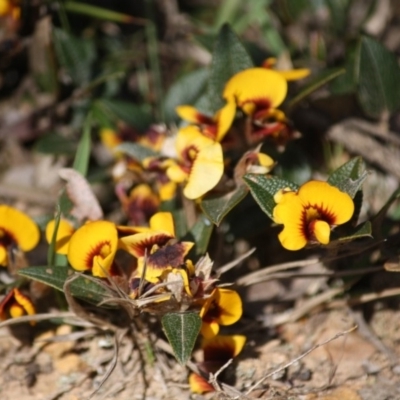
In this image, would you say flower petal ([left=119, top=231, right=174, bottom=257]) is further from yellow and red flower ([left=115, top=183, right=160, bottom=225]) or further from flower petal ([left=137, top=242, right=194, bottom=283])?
yellow and red flower ([left=115, top=183, right=160, bottom=225])

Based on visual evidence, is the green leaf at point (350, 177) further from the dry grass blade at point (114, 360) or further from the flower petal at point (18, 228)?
the flower petal at point (18, 228)

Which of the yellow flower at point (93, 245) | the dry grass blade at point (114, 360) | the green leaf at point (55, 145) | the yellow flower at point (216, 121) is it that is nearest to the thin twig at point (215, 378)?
the dry grass blade at point (114, 360)

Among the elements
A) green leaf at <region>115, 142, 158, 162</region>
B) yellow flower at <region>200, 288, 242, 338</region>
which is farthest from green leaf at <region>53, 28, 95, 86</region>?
yellow flower at <region>200, 288, 242, 338</region>

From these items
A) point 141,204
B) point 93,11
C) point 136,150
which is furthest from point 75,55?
point 141,204

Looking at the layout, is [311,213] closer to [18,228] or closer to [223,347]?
[223,347]


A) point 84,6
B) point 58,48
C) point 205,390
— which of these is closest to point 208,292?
point 205,390

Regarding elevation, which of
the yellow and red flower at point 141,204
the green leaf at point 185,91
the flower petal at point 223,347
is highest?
the green leaf at point 185,91
